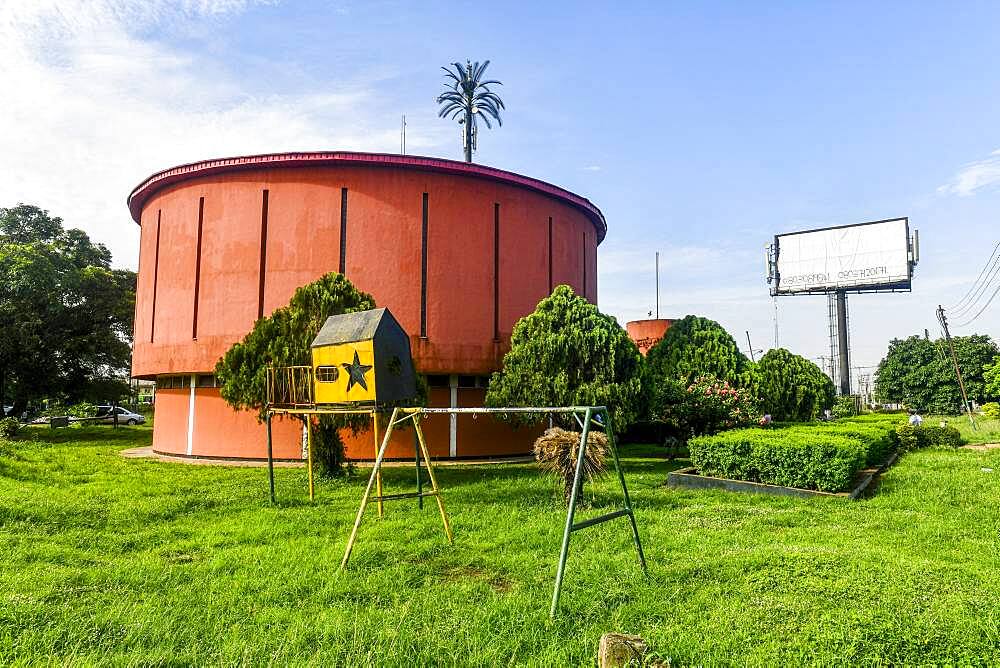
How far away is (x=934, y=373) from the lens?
140ft

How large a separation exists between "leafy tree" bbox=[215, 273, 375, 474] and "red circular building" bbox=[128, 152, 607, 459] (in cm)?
358

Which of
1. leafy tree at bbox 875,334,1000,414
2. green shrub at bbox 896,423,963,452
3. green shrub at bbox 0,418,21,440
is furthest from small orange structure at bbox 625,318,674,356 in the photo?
green shrub at bbox 0,418,21,440

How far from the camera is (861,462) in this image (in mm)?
12273

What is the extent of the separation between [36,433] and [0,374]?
9.33 feet

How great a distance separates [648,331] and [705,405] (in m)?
19.1

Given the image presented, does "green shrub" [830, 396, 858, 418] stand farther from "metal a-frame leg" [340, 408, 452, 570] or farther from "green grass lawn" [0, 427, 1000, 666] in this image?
"metal a-frame leg" [340, 408, 452, 570]

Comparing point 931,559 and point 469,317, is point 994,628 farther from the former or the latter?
point 469,317

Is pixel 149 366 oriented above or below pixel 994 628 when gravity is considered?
above

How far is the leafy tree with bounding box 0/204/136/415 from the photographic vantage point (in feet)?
80.0

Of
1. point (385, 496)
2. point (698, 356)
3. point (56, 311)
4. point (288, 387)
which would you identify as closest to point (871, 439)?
point (698, 356)

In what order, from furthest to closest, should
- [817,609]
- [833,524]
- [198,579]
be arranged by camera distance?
[833,524]
[198,579]
[817,609]

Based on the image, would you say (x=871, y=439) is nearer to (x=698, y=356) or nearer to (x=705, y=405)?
(x=705, y=405)

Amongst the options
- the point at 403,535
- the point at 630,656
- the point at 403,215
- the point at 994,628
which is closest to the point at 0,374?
the point at 403,215

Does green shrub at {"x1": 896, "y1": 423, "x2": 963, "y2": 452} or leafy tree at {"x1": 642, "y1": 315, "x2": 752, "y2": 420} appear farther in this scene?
green shrub at {"x1": 896, "y1": 423, "x2": 963, "y2": 452}
